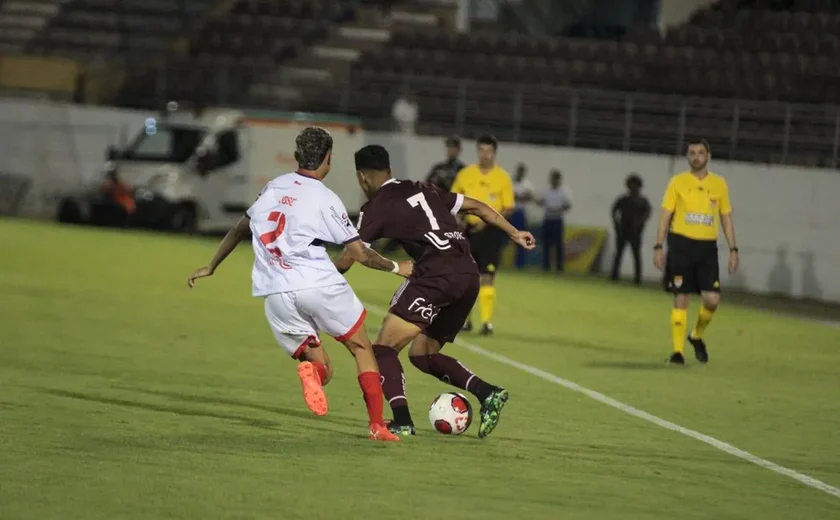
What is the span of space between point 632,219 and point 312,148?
19987 mm

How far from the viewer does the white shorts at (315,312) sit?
893cm

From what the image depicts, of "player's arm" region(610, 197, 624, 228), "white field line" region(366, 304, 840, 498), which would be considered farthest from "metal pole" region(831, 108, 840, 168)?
"white field line" region(366, 304, 840, 498)

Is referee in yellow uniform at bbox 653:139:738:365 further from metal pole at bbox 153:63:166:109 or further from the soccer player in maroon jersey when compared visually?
metal pole at bbox 153:63:166:109

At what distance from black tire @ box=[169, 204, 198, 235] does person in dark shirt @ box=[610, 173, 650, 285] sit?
28.9 feet

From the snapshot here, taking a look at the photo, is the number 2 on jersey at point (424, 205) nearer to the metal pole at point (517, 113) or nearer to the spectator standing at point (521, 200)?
the spectator standing at point (521, 200)

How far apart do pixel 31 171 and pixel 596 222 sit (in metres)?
13.1

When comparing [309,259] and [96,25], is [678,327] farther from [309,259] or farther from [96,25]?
[96,25]

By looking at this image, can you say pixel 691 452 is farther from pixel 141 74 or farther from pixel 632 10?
pixel 141 74

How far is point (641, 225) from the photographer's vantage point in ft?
93.1

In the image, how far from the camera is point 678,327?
15.1 metres

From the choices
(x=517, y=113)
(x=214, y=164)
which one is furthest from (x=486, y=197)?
(x=517, y=113)

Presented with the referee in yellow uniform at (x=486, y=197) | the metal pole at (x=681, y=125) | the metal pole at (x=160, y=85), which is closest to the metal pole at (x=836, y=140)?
the metal pole at (x=681, y=125)

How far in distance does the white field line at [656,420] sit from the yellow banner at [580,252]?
554 inches

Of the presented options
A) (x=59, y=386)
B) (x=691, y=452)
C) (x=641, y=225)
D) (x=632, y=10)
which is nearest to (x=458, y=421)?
(x=691, y=452)
